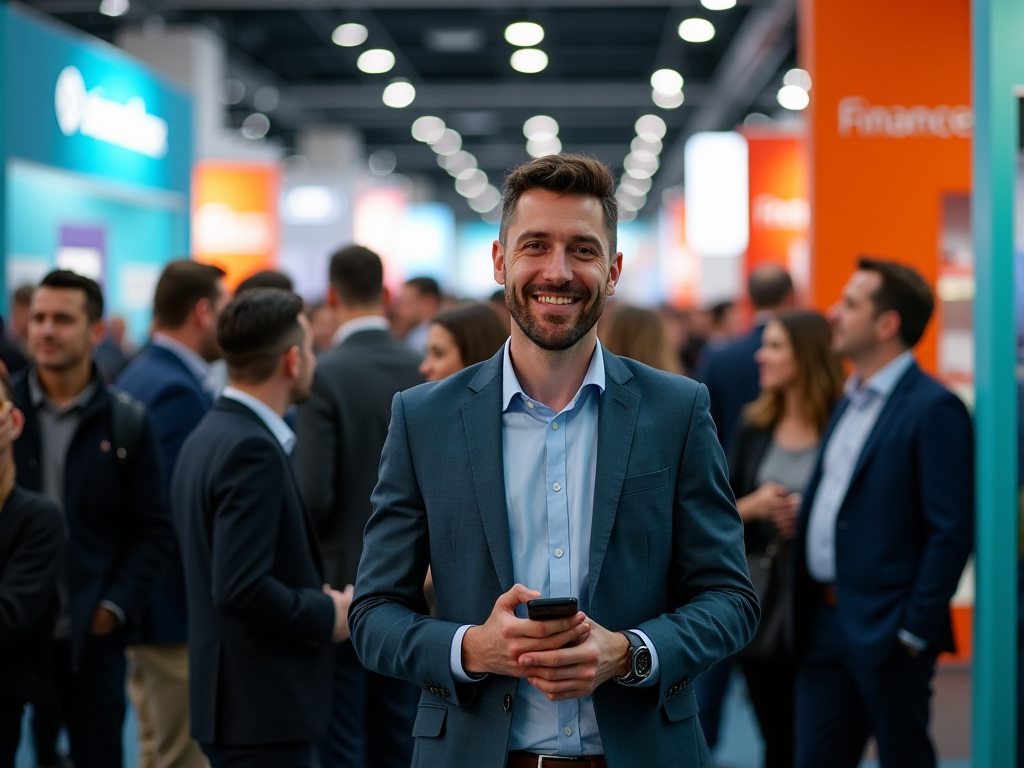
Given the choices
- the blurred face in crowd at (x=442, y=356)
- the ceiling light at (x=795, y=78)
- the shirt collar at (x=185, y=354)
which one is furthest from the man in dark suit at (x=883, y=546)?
the ceiling light at (x=795, y=78)

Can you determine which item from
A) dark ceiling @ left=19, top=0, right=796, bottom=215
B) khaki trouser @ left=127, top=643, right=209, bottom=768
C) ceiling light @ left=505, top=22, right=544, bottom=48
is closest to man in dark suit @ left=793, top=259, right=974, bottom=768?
khaki trouser @ left=127, top=643, right=209, bottom=768

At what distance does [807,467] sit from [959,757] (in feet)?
6.29

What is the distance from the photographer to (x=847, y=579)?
3375mm

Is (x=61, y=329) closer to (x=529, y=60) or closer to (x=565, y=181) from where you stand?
(x=565, y=181)

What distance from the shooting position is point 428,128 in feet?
74.6

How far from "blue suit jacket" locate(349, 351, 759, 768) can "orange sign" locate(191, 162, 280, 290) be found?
1031 centimetres

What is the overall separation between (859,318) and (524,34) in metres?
11.9

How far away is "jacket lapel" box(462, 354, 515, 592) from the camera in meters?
1.85

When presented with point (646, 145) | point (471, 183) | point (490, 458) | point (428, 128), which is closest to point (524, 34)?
point (428, 128)

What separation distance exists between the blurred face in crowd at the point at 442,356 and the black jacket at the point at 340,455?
0.16m

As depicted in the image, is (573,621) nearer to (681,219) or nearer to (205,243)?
(205,243)

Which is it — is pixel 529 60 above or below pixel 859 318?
above

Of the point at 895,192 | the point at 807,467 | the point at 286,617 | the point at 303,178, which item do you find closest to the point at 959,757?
the point at 807,467

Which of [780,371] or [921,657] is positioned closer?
[921,657]
